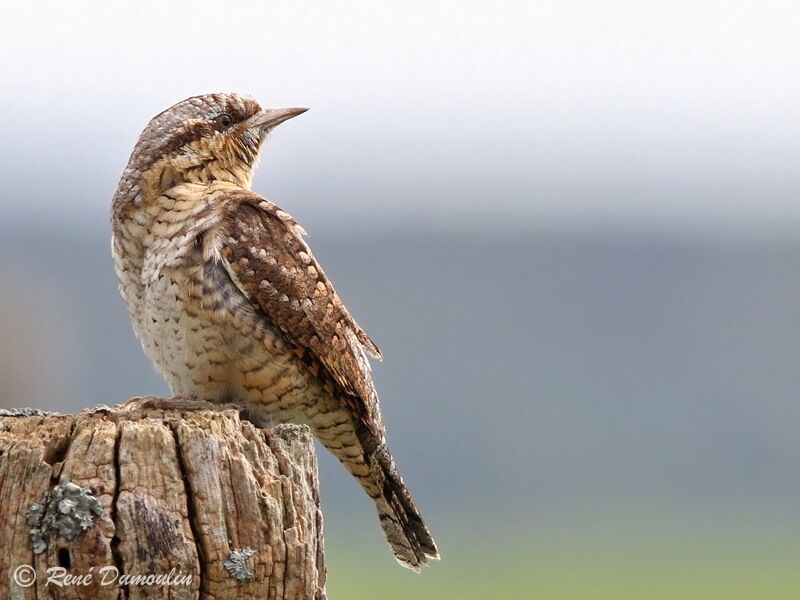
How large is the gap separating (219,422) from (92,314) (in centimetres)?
7479

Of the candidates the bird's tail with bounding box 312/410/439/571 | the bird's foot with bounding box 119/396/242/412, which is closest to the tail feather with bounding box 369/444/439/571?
the bird's tail with bounding box 312/410/439/571

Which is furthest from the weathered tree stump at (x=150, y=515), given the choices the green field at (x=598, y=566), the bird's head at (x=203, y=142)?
the green field at (x=598, y=566)

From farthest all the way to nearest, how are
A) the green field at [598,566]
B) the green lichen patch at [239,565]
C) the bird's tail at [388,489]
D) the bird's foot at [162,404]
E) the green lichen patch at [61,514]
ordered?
the green field at [598,566] < the bird's tail at [388,489] < the bird's foot at [162,404] < the green lichen patch at [239,565] < the green lichen patch at [61,514]

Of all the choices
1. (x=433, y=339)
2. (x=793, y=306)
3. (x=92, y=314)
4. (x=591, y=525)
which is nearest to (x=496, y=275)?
(x=793, y=306)

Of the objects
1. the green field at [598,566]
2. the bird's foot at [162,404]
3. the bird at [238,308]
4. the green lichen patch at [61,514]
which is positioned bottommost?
the green lichen patch at [61,514]

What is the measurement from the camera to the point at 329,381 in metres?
6.32

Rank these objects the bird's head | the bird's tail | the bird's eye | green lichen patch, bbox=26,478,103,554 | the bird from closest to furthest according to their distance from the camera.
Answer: green lichen patch, bbox=26,478,103,554 → the bird → the bird's tail → the bird's head → the bird's eye

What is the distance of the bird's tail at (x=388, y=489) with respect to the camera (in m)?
6.47

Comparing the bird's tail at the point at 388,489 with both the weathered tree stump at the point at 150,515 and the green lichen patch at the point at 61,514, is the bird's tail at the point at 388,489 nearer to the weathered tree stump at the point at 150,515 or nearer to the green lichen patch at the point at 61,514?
the weathered tree stump at the point at 150,515

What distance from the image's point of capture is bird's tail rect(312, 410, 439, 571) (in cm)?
647

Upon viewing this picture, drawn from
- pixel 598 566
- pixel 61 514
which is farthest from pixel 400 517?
pixel 598 566

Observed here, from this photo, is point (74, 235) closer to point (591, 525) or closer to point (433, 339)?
point (433, 339)

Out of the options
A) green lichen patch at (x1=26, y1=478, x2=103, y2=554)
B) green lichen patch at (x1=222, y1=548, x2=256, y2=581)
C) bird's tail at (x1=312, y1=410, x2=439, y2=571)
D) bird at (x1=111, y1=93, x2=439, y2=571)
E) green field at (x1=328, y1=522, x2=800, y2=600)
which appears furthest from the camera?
green field at (x1=328, y1=522, x2=800, y2=600)

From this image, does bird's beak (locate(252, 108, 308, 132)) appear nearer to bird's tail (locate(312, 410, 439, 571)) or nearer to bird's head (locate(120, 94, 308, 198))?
bird's head (locate(120, 94, 308, 198))
